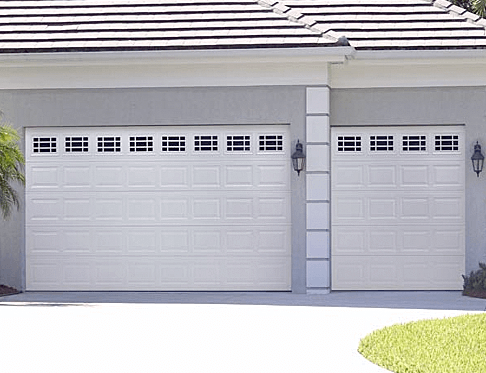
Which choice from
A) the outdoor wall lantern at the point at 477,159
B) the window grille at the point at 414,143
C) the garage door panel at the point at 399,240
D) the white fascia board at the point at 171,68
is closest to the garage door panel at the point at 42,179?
the white fascia board at the point at 171,68

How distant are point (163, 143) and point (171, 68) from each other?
1171 mm

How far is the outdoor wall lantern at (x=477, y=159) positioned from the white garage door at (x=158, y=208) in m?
2.85

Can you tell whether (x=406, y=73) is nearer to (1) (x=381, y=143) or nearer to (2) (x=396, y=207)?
(1) (x=381, y=143)

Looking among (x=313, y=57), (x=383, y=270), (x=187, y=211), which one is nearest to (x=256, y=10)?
(x=313, y=57)

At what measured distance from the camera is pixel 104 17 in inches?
770

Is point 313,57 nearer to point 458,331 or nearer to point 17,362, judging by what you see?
point 458,331

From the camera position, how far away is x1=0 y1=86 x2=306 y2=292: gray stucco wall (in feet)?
60.2

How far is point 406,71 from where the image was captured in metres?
18.6

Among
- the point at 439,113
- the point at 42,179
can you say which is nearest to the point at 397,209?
the point at 439,113

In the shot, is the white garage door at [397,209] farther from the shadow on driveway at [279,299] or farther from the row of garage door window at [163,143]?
the row of garage door window at [163,143]

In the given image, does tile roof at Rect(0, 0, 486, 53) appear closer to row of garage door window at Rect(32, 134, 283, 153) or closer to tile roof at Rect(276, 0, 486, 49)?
tile roof at Rect(276, 0, 486, 49)

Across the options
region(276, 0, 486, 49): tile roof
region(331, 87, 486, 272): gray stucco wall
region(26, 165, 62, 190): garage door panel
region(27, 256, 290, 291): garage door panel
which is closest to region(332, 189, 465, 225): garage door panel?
region(331, 87, 486, 272): gray stucco wall

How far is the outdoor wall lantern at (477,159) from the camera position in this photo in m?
18.4

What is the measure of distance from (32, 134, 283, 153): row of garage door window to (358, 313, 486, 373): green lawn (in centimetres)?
569
